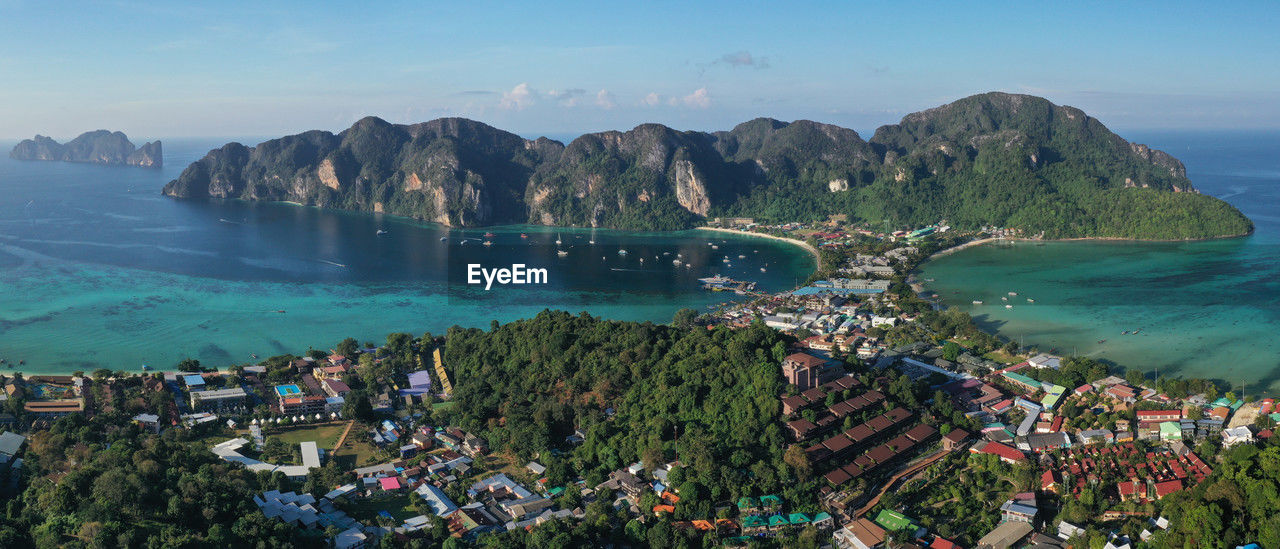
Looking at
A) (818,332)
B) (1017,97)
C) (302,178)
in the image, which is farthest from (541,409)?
(1017,97)

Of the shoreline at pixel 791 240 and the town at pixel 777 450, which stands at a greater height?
the shoreline at pixel 791 240

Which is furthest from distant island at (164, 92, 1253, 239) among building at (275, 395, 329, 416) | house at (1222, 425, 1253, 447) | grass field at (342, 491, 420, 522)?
grass field at (342, 491, 420, 522)

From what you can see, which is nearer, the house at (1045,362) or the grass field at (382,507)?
the grass field at (382,507)

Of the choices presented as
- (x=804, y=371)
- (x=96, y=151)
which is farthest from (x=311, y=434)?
(x=96, y=151)

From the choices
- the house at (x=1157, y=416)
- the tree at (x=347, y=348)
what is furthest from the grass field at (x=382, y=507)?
the house at (x=1157, y=416)

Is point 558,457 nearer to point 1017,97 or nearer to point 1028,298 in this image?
point 1028,298

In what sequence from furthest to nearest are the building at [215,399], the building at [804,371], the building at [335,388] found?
the building at [335,388] < the building at [215,399] < the building at [804,371]

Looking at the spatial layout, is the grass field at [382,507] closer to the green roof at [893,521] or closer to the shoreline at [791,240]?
the green roof at [893,521]

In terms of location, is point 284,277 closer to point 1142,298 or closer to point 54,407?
point 54,407
